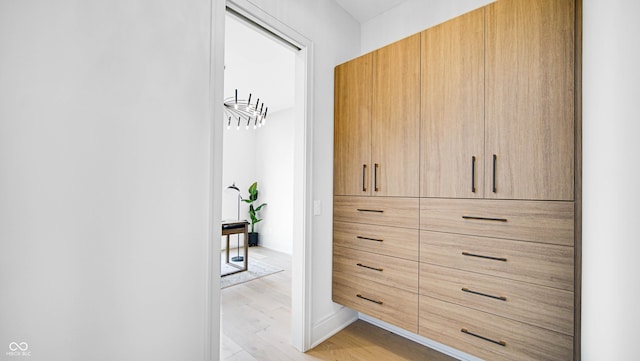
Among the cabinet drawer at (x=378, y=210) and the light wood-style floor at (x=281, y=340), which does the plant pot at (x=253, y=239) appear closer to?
the light wood-style floor at (x=281, y=340)

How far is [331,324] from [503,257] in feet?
4.67

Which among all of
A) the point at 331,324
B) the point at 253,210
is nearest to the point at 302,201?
the point at 331,324

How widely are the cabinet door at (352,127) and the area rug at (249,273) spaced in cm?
214

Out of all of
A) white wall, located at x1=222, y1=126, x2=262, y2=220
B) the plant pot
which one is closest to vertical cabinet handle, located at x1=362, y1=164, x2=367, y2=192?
white wall, located at x1=222, y1=126, x2=262, y2=220

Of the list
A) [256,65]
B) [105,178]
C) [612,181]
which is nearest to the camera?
[612,181]

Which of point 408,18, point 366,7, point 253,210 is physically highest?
point 366,7

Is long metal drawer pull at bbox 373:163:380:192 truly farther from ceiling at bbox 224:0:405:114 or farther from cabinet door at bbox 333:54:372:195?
ceiling at bbox 224:0:405:114

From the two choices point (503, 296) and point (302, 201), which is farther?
point (302, 201)

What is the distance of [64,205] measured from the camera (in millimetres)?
1008

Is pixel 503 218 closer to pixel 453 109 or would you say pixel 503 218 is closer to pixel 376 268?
pixel 453 109

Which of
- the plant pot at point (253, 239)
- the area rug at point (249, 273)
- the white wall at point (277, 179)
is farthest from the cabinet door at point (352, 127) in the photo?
the plant pot at point (253, 239)

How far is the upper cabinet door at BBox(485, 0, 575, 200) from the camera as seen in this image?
49.1 inches

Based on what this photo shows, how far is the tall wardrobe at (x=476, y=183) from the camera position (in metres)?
1.25

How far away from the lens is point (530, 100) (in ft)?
4.41
